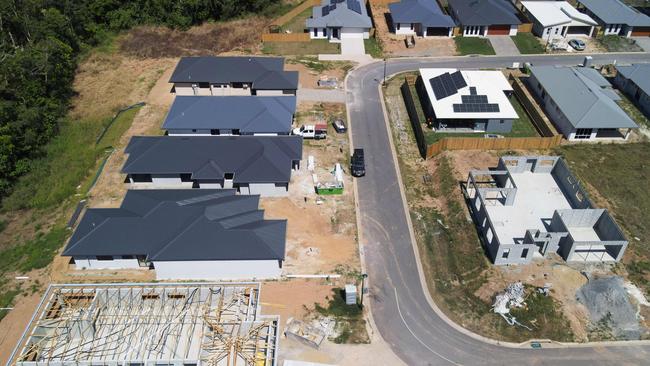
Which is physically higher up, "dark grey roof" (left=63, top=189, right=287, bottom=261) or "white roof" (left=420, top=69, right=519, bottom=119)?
"white roof" (left=420, top=69, right=519, bottom=119)

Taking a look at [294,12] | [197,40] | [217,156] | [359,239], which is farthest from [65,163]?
[294,12]

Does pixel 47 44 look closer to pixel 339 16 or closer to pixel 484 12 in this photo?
pixel 339 16

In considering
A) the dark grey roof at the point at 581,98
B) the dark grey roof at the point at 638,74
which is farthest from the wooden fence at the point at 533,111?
the dark grey roof at the point at 638,74

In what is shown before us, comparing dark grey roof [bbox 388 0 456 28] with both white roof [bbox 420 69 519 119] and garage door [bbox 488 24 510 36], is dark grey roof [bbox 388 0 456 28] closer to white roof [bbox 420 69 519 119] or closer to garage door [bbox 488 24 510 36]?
garage door [bbox 488 24 510 36]

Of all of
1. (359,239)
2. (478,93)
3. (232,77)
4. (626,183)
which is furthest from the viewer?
(232,77)

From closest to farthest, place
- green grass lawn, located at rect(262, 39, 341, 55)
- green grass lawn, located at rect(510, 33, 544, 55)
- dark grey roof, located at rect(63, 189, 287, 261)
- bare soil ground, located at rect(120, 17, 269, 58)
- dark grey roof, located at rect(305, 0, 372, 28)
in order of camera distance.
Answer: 1. dark grey roof, located at rect(63, 189, 287, 261)
2. green grass lawn, located at rect(510, 33, 544, 55)
3. green grass lawn, located at rect(262, 39, 341, 55)
4. bare soil ground, located at rect(120, 17, 269, 58)
5. dark grey roof, located at rect(305, 0, 372, 28)

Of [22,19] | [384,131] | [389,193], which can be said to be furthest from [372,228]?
[22,19]

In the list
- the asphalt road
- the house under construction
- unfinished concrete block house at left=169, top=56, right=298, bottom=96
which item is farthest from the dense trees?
the asphalt road
